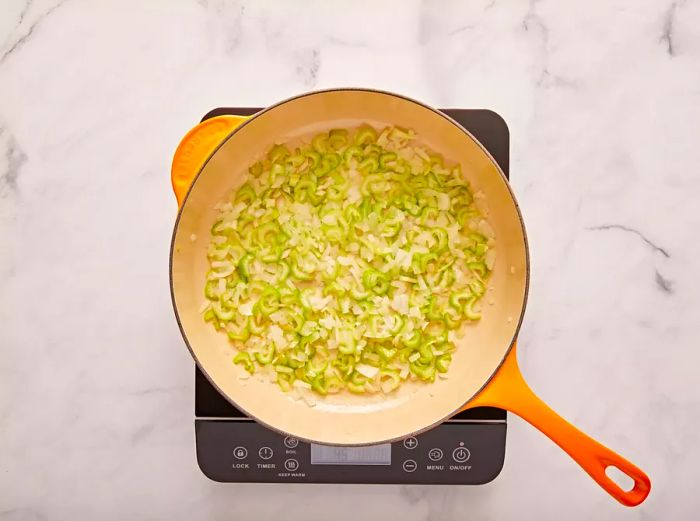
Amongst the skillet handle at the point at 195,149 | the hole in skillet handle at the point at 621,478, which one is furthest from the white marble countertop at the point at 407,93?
the skillet handle at the point at 195,149

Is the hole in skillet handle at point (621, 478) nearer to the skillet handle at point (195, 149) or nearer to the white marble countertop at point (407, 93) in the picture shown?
the white marble countertop at point (407, 93)

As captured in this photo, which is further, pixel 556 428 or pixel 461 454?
pixel 461 454

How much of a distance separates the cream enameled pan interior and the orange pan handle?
43 millimetres

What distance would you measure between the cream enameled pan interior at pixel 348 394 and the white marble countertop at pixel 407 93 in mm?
78

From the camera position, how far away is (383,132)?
1.09m

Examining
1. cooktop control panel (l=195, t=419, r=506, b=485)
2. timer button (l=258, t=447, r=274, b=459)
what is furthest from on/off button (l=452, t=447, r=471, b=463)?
timer button (l=258, t=447, r=274, b=459)

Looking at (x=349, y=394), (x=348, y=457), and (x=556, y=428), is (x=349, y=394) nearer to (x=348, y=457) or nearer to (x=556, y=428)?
(x=348, y=457)

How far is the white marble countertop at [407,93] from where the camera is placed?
113 cm

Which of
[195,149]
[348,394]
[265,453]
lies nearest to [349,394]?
[348,394]

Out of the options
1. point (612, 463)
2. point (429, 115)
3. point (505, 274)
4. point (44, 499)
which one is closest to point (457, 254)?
point (505, 274)

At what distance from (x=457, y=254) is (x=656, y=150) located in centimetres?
37

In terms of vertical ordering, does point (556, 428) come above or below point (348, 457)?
above

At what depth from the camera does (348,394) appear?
1.09 m

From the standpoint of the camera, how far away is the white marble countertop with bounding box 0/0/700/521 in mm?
1126
